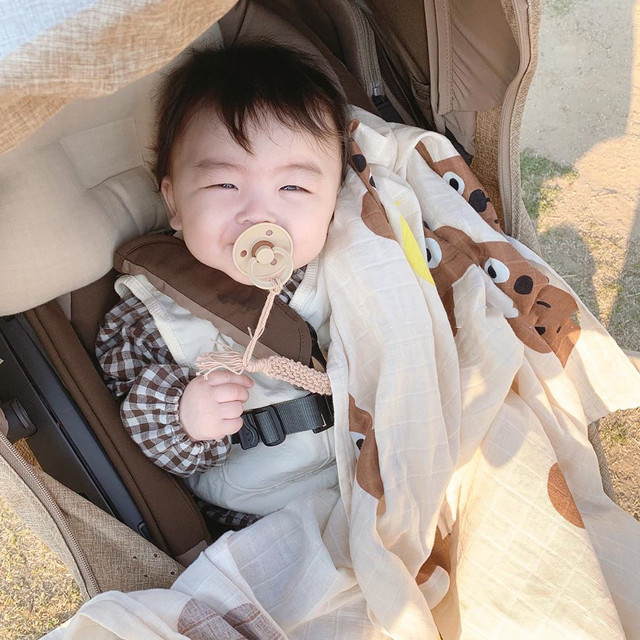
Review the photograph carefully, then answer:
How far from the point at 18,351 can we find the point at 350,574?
0.61 meters

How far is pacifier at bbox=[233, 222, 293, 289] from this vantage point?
3.13ft

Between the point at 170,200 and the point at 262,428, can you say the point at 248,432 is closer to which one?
the point at 262,428

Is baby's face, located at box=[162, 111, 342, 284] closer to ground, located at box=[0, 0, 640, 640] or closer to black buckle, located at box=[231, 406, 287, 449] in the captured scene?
black buckle, located at box=[231, 406, 287, 449]

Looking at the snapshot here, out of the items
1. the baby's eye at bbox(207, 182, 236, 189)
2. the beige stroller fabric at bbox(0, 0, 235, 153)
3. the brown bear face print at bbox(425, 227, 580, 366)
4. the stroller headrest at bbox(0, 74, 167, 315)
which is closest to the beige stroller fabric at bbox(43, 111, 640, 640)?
the brown bear face print at bbox(425, 227, 580, 366)

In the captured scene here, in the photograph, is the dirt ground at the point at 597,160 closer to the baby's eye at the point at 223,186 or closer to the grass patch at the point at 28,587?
the baby's eye at the point at 223,186

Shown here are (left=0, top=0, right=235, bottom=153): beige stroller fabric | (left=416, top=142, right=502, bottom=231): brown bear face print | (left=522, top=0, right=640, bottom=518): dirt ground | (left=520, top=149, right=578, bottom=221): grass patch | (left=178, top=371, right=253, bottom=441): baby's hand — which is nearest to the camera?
(left=0, top=0, right=235, bottom=153): beige stroller fabric

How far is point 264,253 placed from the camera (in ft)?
3.13

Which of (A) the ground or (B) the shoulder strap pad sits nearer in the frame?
(B) the shoulder strap pad

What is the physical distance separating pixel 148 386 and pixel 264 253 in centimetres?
29

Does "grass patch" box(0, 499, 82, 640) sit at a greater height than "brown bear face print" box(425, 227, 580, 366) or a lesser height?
lesser

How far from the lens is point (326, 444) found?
118 centimetres

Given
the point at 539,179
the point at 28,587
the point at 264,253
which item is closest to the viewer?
the point at 264,253

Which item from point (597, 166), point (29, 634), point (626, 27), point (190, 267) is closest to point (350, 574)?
point (190, 267)

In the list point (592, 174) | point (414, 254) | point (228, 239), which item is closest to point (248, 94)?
point (228, 239)
